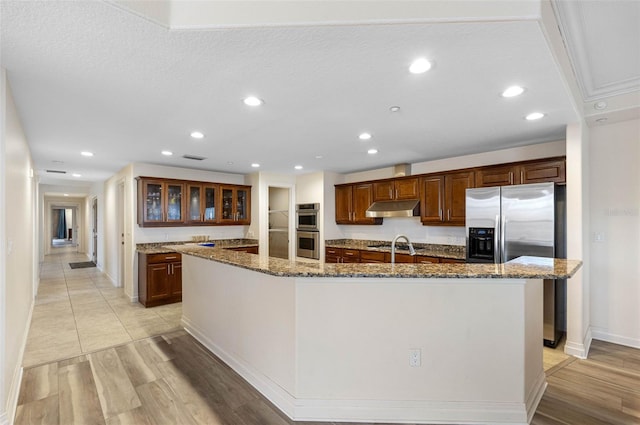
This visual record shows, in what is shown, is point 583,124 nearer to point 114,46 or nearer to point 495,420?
point 495,420

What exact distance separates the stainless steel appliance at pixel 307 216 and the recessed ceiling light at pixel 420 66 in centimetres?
428

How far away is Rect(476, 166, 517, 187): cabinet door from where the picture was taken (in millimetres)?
3844

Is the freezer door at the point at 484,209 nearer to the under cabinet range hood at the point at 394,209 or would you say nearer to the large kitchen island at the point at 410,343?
the under cabinet range hood at the point at 394,209

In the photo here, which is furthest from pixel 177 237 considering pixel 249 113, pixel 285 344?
pixel 285 344

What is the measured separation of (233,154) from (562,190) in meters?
4.15

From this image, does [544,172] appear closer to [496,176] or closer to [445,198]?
[496,176]

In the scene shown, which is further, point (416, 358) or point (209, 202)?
point (209, 202)

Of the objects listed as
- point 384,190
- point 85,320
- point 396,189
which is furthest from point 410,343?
point 85,320

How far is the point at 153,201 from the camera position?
5020 millimetres

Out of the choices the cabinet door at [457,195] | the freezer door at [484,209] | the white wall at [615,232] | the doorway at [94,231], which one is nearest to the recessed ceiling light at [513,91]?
the freezer door at [484,209]

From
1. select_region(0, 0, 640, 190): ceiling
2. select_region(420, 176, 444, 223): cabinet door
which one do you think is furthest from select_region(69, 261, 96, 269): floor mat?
select_region(420, 176, 444, 223): cabinet door

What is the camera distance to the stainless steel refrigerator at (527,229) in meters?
3.26

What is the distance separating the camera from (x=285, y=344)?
7.00 ft

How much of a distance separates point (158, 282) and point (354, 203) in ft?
11.8
